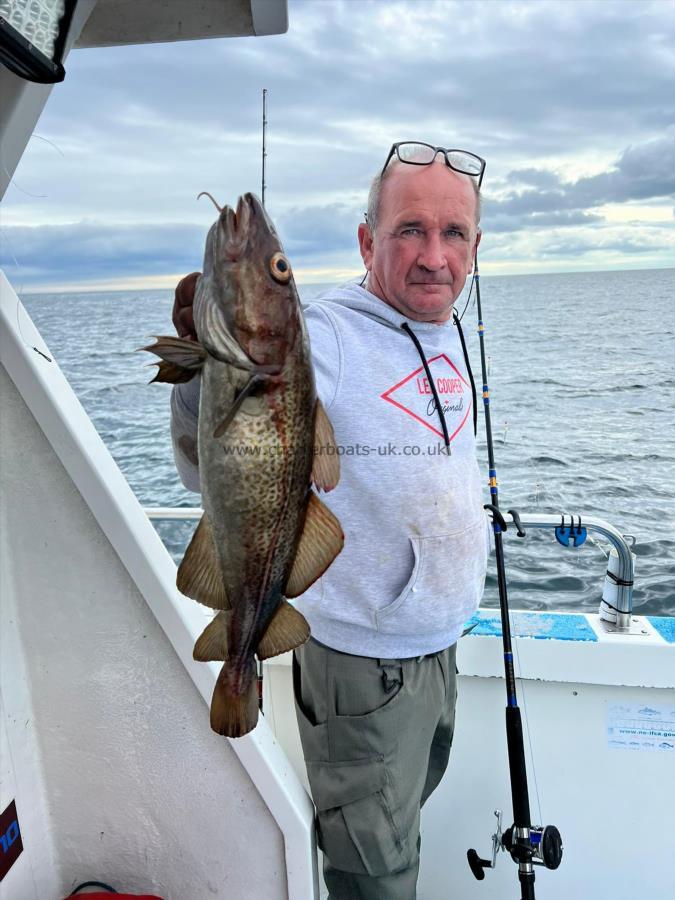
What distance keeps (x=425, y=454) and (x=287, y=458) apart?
1.00 m

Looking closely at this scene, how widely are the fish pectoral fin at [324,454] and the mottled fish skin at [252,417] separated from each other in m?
0.02

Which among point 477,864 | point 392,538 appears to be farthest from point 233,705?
point 477,864

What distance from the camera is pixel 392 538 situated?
7.41 feet

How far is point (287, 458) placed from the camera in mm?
1377

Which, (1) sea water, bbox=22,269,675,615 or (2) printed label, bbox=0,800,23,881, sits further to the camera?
(1) sea water, bbox=22,269,675,615

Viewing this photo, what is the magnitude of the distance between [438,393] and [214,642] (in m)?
1.22

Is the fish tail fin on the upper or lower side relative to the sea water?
upper

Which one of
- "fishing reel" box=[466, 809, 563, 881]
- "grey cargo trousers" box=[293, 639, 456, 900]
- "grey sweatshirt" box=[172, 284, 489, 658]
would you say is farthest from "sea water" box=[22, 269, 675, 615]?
"fishing reel" box=[466, 809, 563, 881]

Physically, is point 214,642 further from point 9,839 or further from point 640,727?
point 640,727

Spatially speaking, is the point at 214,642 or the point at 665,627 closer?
the point at 214,642

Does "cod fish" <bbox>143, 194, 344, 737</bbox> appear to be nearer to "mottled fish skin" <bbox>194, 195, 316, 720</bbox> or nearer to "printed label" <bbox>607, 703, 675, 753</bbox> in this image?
"mottled fish skin" <bbox>194, 195, 316, 720</bbox>

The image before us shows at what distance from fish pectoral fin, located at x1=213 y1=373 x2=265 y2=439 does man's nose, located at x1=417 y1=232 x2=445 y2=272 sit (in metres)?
1.25

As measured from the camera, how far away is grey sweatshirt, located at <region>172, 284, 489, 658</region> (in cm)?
223

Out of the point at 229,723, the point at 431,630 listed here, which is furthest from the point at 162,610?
the point at 431,630
